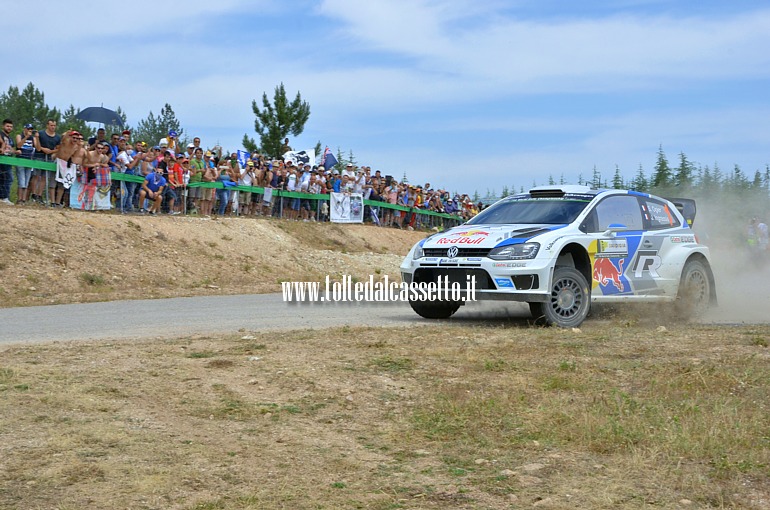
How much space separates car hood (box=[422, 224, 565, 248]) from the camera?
1097cm

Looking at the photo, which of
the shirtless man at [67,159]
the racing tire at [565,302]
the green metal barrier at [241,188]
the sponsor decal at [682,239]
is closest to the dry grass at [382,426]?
the racing tire at [565,302]

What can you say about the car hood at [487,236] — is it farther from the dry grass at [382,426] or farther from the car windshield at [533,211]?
the dry grass at [382,426]

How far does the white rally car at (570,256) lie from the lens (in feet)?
35.3

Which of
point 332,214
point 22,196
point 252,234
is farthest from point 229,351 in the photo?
point 332,214

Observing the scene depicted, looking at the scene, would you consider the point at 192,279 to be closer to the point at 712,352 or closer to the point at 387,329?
the point at 387,329

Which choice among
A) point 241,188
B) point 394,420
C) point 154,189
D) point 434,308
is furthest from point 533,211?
point 241,188

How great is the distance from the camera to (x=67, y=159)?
64.0 feet

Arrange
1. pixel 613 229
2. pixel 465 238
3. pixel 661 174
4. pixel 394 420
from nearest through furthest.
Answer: pixel 394 420 < pixel 465 238 < pixel 613 229 < pixel 661 174

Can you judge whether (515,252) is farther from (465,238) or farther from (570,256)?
(570,256)

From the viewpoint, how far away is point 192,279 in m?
19.5

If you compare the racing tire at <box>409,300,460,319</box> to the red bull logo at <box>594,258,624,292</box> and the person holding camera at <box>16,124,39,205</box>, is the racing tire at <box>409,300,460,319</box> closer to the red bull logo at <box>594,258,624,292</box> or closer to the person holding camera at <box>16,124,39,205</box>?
the red bull logo at <box>594,258,624,292</box>

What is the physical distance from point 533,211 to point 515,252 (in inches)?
50.1

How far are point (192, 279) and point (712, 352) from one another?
1328cm

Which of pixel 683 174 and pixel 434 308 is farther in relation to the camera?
pixel 683 174
